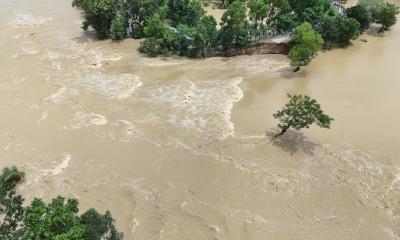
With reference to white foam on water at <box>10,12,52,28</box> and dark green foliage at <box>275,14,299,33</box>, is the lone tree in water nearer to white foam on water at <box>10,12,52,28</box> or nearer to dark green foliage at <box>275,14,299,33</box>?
dark green foliage at <box>275,14,299,33</box>

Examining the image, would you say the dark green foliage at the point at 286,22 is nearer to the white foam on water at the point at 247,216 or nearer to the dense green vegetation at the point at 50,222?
the white foam on water at the point at 247,216

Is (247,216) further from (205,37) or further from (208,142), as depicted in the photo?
(205,37)

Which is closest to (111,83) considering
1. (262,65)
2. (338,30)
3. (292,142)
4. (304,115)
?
(262,65)

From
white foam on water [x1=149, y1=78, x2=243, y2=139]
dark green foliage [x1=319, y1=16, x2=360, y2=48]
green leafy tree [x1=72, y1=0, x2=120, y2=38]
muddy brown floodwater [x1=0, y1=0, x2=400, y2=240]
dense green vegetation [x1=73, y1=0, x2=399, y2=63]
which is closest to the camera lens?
muddy brown floodwater [x1=0, y1=0, x2=400, y2=240]

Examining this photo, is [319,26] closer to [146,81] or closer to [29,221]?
[146,81]

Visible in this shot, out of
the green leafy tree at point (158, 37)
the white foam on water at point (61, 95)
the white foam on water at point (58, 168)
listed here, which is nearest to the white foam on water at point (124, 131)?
the white foam on water at point (58, 168)

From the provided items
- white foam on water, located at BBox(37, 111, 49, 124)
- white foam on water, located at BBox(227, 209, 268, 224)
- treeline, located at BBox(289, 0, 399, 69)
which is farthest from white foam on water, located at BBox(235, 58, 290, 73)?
white foam on water, located at BBox(227, 209, 268, 224)
